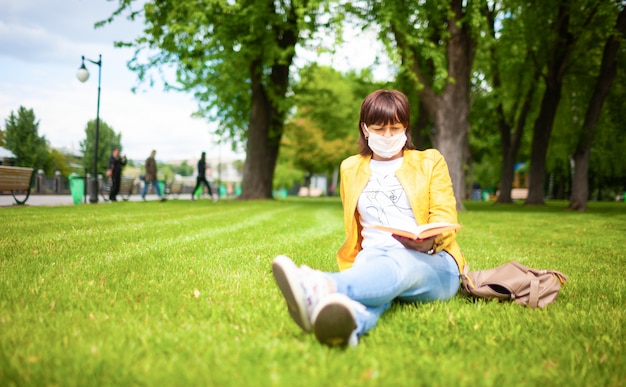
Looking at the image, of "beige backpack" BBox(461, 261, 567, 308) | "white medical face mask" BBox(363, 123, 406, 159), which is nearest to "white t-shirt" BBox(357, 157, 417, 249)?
"white medical face mask" BBox(363, 123, 406, 159)

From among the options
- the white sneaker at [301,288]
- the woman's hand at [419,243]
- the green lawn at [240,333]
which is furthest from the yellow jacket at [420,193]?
the white sneaker at [301,288]

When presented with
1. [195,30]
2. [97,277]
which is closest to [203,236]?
[97,277]

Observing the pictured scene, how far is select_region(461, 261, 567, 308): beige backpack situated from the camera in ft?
10.1

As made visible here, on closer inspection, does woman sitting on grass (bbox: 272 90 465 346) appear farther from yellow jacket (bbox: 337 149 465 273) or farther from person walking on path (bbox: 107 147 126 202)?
person walking on path (bbox: 107 147 126 202)

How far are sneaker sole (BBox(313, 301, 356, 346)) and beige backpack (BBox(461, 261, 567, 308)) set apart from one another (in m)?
1.42

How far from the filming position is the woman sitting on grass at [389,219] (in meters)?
2.38

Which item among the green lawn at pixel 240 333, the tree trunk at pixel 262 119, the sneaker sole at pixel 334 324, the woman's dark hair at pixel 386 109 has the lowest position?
the green lawn at pixel 240 333

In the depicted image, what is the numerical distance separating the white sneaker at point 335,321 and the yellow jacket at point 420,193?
105 centimetres

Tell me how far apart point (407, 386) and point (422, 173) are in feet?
5.42

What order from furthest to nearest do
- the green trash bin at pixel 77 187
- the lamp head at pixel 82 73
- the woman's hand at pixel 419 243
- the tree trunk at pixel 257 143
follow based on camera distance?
the tree trunk at pixel 257 143 < the lamp head at pixel 82 73 < the green trash bin at pixel 77 187 < the woman's hand at pixel 419 243

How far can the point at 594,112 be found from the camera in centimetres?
1703

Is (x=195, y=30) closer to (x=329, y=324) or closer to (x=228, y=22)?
(x=228, y=22)

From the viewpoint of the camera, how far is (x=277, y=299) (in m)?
3.12

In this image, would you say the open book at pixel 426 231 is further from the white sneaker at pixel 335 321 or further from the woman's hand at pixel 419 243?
the white sneaker at pixel 335 321
